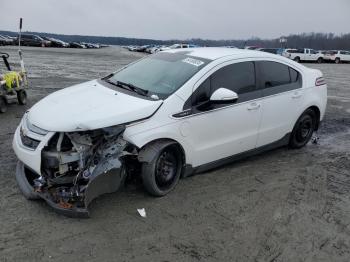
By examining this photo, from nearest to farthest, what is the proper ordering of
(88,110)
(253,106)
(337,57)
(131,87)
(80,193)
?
1. (80,193)
2. (88,110)
3. (131,87)
4. (253,106)
5. (337,57)

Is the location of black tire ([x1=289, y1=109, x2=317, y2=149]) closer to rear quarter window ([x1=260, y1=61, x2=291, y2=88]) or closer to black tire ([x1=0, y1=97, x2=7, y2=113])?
rear quarter window ([x1=260, y1=61, x2=291, y2=88])

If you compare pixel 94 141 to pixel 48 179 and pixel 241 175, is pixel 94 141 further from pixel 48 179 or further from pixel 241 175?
pixel 241 175

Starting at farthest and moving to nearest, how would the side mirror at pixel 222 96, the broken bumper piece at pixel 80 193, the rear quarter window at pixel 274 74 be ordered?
the rear quarter window at pixel 274 74
the side mirror at pixel 222 96
the broken bumper piece at pixel 80 193

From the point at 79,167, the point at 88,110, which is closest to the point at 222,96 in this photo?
the point at 88,110

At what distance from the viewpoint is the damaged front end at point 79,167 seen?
4027mm

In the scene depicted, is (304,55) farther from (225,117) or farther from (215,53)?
(225,117)

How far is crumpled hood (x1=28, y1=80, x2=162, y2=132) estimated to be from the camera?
4066 mm

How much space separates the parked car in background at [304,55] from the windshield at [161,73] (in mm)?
41359

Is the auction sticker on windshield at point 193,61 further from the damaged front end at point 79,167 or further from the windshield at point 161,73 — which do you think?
the damaged front end at point 79,167

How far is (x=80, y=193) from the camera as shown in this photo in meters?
4.01

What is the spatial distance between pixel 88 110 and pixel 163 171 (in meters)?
1.15

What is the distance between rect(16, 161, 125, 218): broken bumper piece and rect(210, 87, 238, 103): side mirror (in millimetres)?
1446

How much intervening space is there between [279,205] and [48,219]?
8.60ft

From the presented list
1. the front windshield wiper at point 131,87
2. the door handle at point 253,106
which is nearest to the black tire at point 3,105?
the front windshield wiper at point 131,87
